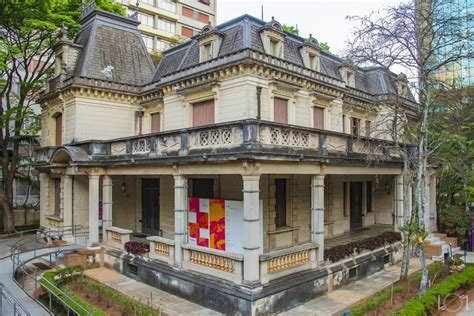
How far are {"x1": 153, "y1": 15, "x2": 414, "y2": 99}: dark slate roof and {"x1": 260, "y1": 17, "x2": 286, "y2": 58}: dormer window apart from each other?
241 mm

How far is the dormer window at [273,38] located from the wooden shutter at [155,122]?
22.4 feet

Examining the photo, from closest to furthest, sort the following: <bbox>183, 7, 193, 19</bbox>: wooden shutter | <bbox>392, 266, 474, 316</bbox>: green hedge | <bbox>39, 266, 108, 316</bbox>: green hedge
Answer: <bbox>392, 266, 474, 316</bbox>: green hedge → <bbox>39, 266, 108, 316</bbox>: green hedge → <bbox>183, 7, 193, 19</bbox>: wooden shutter

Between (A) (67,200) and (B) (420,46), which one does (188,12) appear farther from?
Answer: (B) (420,46)

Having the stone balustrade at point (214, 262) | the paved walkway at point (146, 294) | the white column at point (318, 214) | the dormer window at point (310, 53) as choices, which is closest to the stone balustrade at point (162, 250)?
the stone balustrade at point (214, 262)

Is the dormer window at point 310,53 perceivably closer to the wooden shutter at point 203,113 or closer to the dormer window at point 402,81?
the dormer window at point 402,81

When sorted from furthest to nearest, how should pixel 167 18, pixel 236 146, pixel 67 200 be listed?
pixel 167 18
pixel 67 200
pixel 236 146

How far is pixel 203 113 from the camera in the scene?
1565cm

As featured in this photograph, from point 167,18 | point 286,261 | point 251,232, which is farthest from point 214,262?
point 167,18

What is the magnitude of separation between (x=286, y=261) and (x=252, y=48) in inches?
309

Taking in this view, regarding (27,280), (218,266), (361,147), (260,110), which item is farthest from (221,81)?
(27,280)

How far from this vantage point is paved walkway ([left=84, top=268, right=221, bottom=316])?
10133 millimetres

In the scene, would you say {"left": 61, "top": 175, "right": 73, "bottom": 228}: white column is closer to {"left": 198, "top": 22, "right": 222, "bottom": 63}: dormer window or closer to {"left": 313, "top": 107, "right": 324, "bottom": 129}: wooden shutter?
{"left": 198, "top": 22, "right": 222, "bottom": 63}: dormer window

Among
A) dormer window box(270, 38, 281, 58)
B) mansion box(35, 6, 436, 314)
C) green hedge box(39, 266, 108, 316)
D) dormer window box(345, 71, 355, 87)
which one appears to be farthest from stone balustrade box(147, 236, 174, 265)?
dormer window box(345, 71, 355, 87)

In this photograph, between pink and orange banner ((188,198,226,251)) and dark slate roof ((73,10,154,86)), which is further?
dark slate roof ((73,10,154,86))
